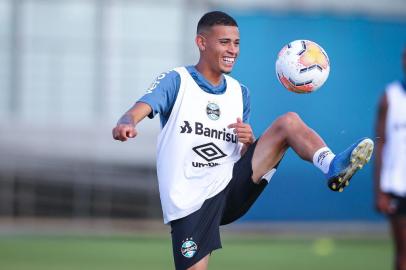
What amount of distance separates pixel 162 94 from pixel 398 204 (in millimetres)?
3153

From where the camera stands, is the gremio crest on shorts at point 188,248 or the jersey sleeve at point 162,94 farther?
the gremio crest on shorts at point 188,248

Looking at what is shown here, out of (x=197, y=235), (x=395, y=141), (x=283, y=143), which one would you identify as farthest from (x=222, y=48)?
(x=395, y=141)

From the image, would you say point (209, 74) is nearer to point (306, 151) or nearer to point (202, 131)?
point (202, 131)

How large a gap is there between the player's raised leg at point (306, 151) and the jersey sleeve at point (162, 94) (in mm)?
726

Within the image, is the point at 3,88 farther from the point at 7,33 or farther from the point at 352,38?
the point at 352,38

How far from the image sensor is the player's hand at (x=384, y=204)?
9.65 m

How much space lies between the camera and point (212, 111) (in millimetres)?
7809

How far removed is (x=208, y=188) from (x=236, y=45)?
1101mm

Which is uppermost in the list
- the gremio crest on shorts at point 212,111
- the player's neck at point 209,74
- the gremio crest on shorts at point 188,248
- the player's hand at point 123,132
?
the player's neck at point 209,74

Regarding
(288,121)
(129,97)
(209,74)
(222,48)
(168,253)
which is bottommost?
(168,253)

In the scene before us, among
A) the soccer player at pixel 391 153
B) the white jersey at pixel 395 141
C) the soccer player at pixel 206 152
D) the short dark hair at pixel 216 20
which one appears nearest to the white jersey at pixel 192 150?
the soccer player at pixel 206 152

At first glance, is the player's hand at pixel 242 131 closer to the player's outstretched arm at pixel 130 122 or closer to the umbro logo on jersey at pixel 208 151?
the umbro logo on jersey at pixel 208 151

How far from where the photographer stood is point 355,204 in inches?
725

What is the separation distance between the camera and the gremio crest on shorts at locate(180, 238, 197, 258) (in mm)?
7742
